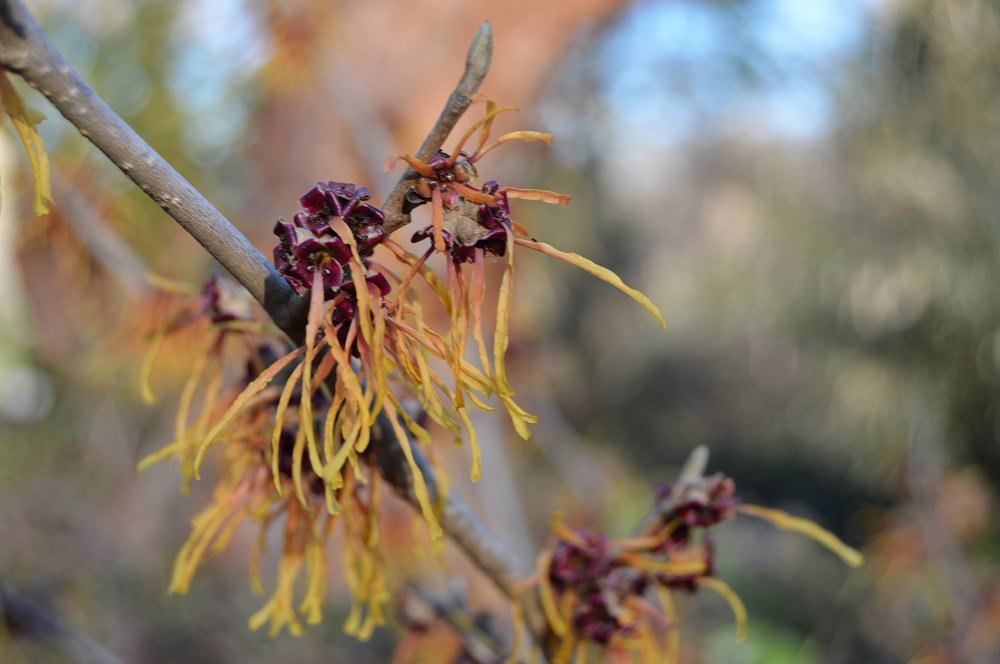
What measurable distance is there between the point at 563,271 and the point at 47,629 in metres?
4.72

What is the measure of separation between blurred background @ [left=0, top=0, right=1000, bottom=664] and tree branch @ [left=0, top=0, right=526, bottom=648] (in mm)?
355

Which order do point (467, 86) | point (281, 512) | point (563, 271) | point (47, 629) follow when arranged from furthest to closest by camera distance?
point (563, 271) → point (47, 629) → point (281, 512) → point (467, 86)

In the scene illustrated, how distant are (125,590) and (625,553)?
130 cm

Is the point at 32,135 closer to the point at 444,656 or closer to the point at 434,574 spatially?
the point at 444,656

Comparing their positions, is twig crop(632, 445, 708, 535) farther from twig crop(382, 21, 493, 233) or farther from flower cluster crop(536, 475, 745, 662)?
twig crop(382, 21, 493, 233)

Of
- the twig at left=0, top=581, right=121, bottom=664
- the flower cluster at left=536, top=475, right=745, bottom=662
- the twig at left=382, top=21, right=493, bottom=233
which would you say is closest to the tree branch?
→ the twig at left=382, top=21, right=493, bottom=233

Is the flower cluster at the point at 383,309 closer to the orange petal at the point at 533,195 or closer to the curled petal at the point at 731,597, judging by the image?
the orange petal at the point at 533,195

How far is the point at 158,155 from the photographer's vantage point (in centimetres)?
27

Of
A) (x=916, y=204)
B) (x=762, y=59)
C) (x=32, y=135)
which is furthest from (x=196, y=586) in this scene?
(x=916, y=204)

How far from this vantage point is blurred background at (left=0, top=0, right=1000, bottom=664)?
1.15 meters

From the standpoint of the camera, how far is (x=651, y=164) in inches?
250

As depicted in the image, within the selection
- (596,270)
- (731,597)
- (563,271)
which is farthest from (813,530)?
(563,271)

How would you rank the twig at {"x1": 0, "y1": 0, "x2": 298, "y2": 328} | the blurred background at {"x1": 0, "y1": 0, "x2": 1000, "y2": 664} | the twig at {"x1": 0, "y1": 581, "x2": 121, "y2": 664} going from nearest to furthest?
1. the twig at {"x1": 0, "y1": 0, "x2": 298, "y2": 328}
2. the twig at {"x1": 0, "y1": 581, "x2": 121, "y2": 664}
3. the blurred background at {"x1": 0, "y1": 0, "x2": 1000, "y2": 664}

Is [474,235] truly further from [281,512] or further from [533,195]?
[281,512]
